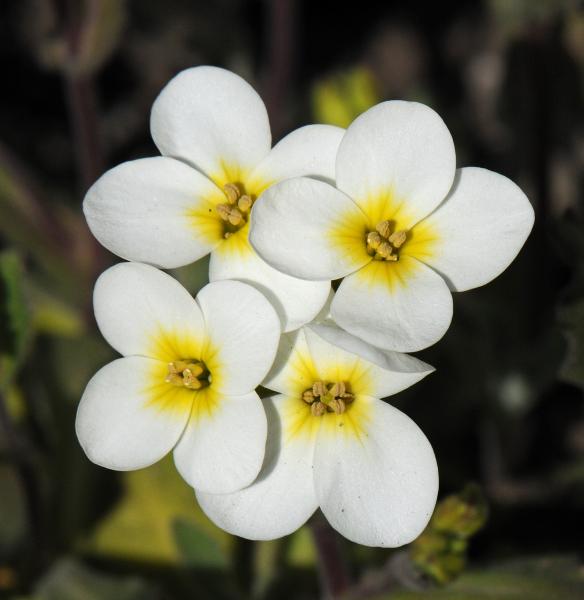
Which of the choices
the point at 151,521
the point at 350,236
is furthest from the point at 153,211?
the point at 151,521

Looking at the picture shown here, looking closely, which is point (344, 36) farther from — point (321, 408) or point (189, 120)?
point (321, 408)

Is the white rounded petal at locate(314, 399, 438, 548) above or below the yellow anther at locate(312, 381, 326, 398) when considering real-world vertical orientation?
below

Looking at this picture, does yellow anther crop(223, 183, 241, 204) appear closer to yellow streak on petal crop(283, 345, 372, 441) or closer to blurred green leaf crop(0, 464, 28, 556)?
yellow streak on petal crop(283, 345, 372, 441)

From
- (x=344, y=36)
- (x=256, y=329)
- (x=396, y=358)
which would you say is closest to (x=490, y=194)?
(x=396, y=358)

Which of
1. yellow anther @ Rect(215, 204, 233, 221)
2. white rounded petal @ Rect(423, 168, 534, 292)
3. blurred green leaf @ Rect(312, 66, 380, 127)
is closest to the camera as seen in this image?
white rounded petal @ Rect(423, 168, 534, 292)

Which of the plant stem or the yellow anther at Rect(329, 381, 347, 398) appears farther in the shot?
the plant stem

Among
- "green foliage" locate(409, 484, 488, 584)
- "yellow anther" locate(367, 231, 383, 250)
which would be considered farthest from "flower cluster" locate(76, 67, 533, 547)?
"green foliage" locate(409, 484, 488, 584)

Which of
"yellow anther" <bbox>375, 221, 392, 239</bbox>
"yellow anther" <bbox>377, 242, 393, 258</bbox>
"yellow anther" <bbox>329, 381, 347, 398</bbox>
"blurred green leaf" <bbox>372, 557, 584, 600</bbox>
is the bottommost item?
"blurred green leaf" <bbox>372, 557, 584, 600</bbox>

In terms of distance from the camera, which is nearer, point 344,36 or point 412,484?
point 412,484
